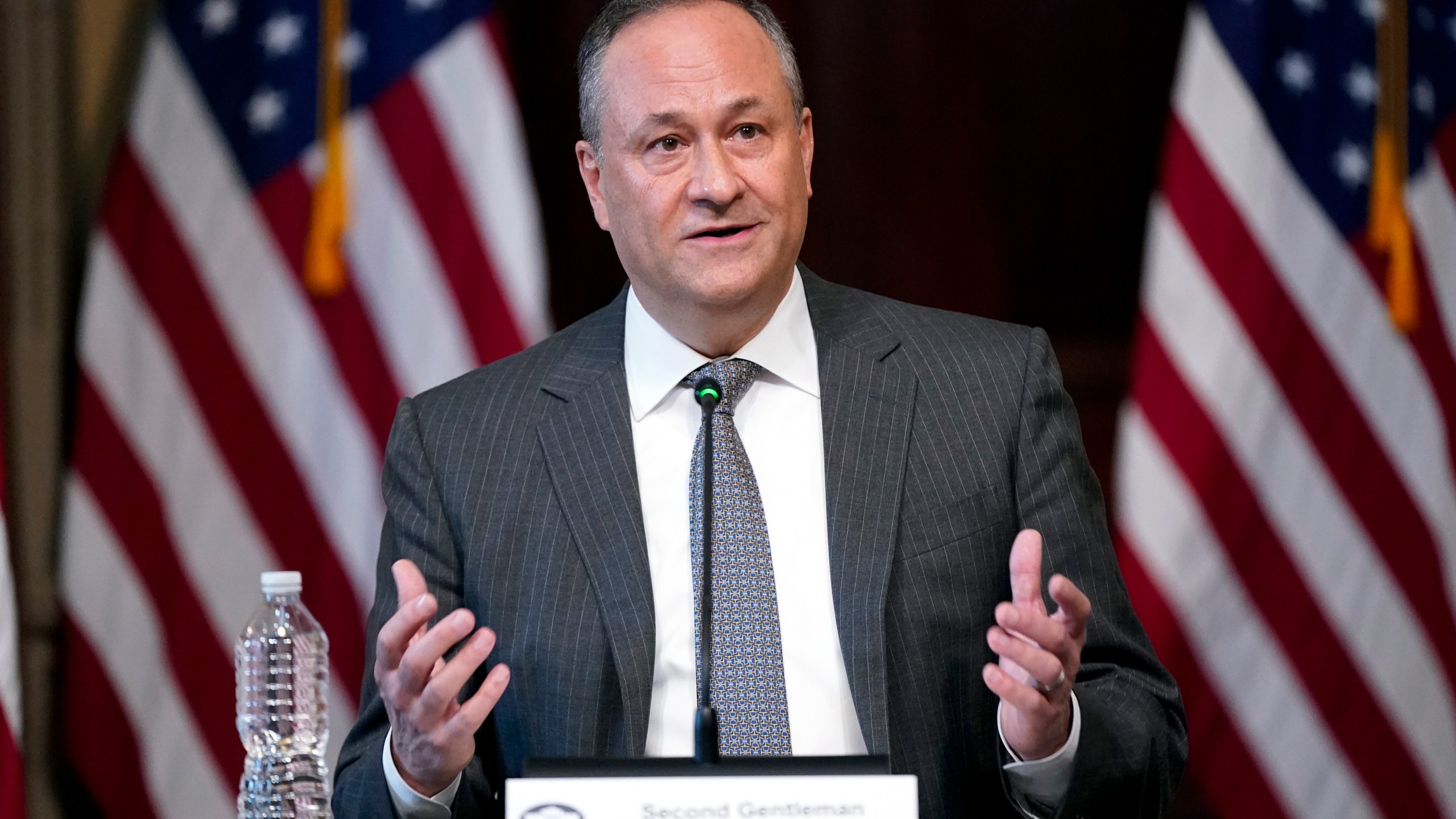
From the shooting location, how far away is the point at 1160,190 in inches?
131

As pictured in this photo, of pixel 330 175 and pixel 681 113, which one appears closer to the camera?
pixel 681 113

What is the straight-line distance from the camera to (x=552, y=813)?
51.3 inches

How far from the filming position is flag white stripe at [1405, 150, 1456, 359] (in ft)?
10.8

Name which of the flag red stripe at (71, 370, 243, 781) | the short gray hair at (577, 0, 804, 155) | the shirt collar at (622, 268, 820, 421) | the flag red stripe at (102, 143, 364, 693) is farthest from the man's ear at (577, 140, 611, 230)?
the flag red stripe at (71, 370, 243, 781)

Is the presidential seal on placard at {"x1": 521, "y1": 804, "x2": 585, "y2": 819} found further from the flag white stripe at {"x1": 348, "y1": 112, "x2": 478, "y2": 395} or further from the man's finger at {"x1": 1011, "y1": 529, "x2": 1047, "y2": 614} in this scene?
the flag white stripe at {"x1": 348, "y1": 112, "x2": 478, "y2": 395}

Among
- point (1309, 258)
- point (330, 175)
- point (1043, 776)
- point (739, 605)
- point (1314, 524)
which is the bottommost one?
point (1043, 776)

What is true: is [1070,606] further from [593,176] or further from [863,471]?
[593,176]

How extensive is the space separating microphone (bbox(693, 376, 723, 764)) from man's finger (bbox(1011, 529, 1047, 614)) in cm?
32

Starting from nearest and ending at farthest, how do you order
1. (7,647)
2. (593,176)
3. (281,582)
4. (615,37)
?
1. (281,582)
2. (615,37)
3. (593,176)
4. (7,647)

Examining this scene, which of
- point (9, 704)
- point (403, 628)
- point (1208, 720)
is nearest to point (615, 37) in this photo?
point (403, 628)

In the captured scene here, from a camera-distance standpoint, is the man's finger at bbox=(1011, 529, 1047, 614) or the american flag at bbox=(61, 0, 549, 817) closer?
the man's finger at bbox=(1011, 529, 1047, 614)

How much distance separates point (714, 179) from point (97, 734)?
7.05 feet

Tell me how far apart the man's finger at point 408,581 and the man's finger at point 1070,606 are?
0.65m

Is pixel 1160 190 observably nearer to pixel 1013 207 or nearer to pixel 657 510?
pixel 1013 207
